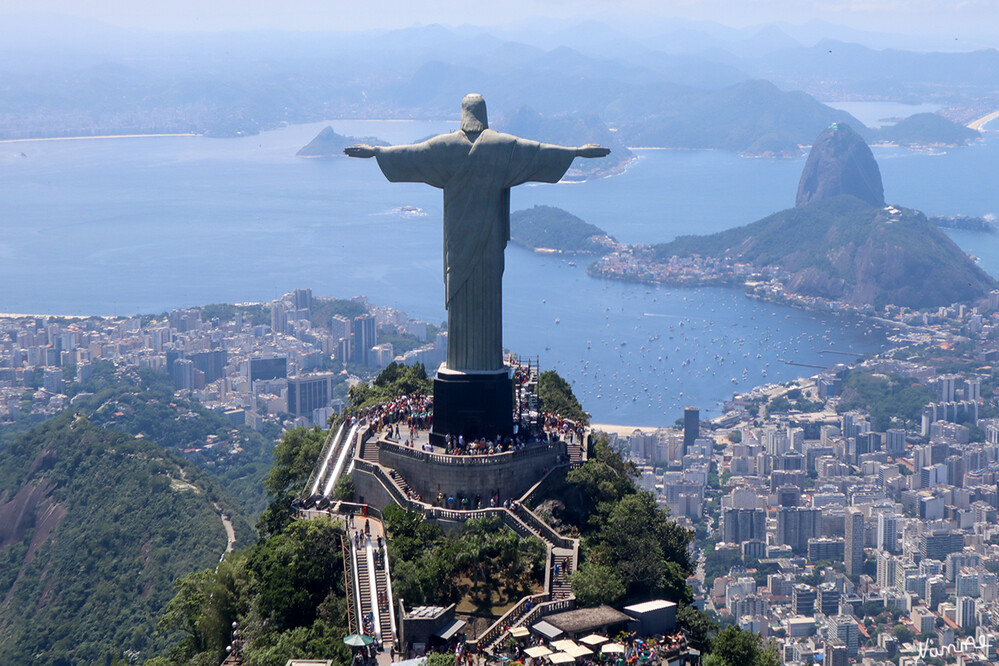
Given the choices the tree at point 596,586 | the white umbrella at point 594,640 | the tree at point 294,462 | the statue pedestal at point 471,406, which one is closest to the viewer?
the white umbrella at point 594,640

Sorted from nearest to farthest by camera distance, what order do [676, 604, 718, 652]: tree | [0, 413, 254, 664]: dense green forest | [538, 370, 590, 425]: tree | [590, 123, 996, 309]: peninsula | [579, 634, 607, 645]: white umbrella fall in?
[579, 634, 607, 645]: white umbrella, [676, 604, 718, 652]: tree, [538, 370, 590, 425]: tree, [0, 413, 254, 664]: dense green forest, [590, 123, 996, 309]: peninsula

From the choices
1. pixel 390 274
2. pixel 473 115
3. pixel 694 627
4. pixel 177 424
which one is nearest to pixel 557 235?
pixel 390 274

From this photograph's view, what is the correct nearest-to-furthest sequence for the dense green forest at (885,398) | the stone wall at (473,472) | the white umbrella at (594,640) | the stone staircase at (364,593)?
1. the white umbrella at (594,640)
2. the stone staircase at (364,593)
3. the stone wall at (473,472)
4. the dense green forest at (885,398)

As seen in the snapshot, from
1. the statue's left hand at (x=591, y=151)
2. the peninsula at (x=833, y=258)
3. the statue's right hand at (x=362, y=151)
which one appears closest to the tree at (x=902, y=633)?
the statue's left hand at (x=591, y=151)

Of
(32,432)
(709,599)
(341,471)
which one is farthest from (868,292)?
(341,471)

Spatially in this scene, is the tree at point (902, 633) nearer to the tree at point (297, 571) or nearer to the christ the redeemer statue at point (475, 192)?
the christ the redeemer statue at point (475, 192)

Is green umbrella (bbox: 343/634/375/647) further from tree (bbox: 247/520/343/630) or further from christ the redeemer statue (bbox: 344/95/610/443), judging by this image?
christ the redeemer statue (bbox: 344/95/610/443)

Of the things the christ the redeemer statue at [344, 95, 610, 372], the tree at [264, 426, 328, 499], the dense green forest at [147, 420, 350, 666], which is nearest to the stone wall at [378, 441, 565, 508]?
the christ the redeemer statue at [344, 95, 610, 372]
